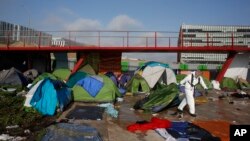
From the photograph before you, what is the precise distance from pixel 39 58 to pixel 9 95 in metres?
14.0

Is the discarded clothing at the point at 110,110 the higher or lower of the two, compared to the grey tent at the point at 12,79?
lower

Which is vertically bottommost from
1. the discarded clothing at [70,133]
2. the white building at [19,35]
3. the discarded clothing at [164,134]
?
the discarded clothing at [164,134]

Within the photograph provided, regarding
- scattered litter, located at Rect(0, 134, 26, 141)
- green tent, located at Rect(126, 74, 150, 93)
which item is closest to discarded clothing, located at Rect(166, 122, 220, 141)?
scattered litter, located at Rect(0, 134, 26, 141)

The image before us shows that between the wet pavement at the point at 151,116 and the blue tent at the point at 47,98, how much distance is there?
49 centimetres

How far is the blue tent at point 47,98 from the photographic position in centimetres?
1060

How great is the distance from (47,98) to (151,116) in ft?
13.4

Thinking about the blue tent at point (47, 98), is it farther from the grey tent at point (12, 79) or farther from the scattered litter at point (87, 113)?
the grey tent at point (12, 79)

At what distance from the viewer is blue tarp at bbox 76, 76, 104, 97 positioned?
45.4 feet

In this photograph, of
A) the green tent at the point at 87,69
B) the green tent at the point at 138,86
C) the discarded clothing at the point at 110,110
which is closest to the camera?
the discarded clothing at the point at 110,110

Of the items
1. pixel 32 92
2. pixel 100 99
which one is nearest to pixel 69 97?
pixel 100 99

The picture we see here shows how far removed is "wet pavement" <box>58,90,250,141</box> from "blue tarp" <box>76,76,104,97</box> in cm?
81

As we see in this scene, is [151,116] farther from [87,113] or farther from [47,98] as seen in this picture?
[47,98]

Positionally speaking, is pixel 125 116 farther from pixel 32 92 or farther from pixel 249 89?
pixel 249 89

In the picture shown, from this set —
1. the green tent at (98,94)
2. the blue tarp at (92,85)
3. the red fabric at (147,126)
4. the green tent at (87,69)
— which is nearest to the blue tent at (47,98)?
the green tent at (98,94)
